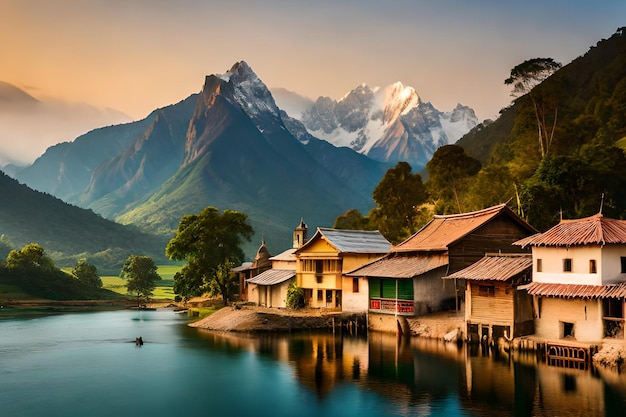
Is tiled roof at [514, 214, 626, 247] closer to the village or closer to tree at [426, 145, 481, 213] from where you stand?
the village

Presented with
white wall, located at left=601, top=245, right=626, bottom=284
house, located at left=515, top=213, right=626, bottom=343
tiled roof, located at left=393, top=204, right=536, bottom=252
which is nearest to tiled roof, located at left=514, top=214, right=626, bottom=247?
house, located at left=515, top=213, right=626, bottom=343

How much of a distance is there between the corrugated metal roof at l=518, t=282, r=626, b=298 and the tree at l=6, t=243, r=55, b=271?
10487 cm

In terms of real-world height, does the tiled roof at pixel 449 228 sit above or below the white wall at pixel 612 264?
above

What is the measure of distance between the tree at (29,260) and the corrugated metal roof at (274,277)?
6442 centimetres

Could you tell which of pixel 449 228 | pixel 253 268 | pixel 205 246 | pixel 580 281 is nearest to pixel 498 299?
pixel 580 281

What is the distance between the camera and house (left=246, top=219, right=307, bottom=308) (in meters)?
76.3

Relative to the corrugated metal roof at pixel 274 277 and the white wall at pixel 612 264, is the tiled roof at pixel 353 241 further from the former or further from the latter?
the white wall at pixel 612 264

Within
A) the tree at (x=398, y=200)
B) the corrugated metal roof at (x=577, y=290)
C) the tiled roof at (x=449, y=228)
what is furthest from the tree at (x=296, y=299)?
the tree at (x=398, y=200)

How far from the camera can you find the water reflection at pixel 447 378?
32250 millimetres

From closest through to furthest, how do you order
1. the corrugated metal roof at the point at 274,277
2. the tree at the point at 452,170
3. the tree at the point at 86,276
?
the corrugated metal roof at the point at 274,277 → the tree at the point at 452,170 → the tree at the point at 86,276

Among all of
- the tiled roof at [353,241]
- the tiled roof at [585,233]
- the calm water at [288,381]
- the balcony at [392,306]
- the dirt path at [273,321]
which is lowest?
the calm water at [288,381]

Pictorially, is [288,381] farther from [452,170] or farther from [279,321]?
[452,170]

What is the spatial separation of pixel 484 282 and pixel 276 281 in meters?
31.7

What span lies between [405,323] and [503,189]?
37.1m
